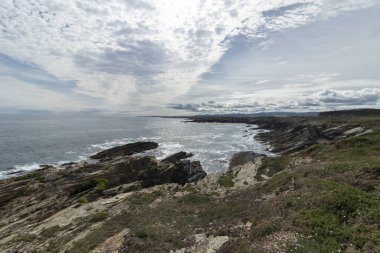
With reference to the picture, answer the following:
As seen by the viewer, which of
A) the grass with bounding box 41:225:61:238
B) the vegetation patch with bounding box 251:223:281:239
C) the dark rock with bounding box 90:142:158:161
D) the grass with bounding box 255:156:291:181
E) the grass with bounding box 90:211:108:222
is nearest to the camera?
the vegetation patch with bounding box 251:223:281:239

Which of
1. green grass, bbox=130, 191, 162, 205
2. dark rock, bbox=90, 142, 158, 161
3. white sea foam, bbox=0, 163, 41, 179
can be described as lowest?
white sea foam, bbox=0, 163, 41, 179

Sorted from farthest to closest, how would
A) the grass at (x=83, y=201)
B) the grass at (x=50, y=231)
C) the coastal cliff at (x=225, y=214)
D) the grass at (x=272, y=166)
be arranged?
the grass at (x=272, y=166) → the grass at (x=83, y=201) → the grass at (x=50, y=231) → the coastal cliff at (x=225, y=214)

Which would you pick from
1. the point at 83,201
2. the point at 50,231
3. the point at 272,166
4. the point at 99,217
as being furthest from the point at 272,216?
the point at 83,201

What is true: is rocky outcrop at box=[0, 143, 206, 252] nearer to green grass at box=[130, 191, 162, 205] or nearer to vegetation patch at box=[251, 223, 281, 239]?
green grass at box=[130, 191, 162, 205]

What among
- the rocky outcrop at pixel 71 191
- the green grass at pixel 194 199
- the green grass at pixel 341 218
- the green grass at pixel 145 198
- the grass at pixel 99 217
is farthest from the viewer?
the rocky outcrop at pixel 71 191

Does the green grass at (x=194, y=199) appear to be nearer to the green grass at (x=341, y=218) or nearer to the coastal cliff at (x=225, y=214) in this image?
the coastal cliff at (x=225, y=214)

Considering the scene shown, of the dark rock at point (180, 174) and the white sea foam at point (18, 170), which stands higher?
the dark rock at point (180, 174)

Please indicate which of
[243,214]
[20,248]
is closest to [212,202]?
[243,214]

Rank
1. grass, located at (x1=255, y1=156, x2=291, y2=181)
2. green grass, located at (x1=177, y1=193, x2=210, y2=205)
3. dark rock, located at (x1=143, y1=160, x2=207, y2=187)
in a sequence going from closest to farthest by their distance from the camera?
green grass, located at (x1=177, y1=193, x2=210, y2=205)
grass, located at (x1=255, y1=156, x2=291, y2=181)
dark rock, located at (x1=143, y1=160, x2=207, y2=187)

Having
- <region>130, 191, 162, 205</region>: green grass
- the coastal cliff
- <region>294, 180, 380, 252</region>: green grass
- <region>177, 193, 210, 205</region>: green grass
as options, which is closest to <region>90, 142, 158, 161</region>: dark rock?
the coastal cliff

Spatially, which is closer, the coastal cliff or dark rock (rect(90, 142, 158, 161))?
the coastal cliff

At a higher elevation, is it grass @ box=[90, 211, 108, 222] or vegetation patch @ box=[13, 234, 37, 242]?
grass @ box=[90, 211, 108, 222]

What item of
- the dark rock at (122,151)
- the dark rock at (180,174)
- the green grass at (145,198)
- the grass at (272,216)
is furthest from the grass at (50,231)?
the dark rock at (122,151)

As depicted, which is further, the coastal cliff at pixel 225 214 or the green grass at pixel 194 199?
the green grass at pixel 194 199
